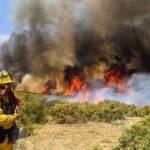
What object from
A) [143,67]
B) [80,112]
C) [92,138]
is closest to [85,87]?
[143,67]

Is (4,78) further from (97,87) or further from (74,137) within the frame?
(97,87)

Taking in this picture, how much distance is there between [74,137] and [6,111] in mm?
7136

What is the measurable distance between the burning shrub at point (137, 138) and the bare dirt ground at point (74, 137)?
2.20 meters

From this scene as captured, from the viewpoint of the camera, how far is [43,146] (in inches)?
536

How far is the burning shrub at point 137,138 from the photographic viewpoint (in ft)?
32.3

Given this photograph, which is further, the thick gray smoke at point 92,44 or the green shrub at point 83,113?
the thick gray smoke at point 92,44

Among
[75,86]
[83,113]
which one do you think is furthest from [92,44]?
[83,113]

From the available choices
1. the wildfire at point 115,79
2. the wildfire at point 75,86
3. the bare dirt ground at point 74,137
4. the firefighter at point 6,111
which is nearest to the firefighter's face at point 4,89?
the firefighter at point 6,111

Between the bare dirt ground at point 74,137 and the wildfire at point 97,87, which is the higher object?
the wildfire at point 97,87

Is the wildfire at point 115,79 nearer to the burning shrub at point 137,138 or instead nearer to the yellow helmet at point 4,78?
the burning shrub at point 137,138

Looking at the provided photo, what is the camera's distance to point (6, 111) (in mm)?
7793

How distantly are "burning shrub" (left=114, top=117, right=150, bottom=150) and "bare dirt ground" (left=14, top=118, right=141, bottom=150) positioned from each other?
2.20 m

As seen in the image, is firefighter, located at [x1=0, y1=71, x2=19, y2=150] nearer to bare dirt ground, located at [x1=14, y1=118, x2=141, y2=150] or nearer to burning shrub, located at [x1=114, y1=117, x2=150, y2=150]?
burning shrub, located at [x1=114, y1=117, x2=150, y2=150]

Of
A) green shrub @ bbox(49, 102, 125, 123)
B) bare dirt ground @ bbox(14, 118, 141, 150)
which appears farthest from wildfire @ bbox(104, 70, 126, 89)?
bare dirt ground @ bbox(14, 118, 141, 150)
